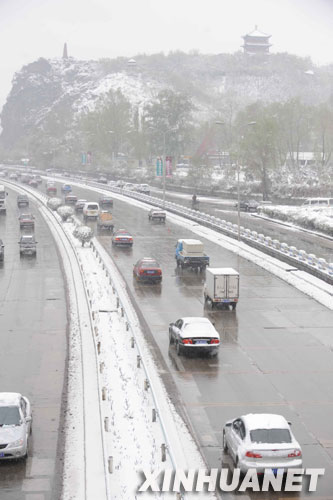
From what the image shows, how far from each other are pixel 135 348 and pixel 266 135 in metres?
87.4

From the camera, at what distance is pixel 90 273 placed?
49969 millimetres

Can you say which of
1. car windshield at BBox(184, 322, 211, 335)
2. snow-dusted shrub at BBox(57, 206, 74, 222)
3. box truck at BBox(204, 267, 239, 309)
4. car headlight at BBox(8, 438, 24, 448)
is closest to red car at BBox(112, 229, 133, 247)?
snow-dusted shrub at BBox(57, 206, 74, 222)

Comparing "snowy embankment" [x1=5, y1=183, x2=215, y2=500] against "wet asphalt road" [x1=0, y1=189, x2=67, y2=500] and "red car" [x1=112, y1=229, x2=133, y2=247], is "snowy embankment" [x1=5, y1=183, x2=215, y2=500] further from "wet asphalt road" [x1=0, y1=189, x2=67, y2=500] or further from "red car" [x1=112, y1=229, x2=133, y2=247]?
"red car" [x1=112, y1=229, x2=133, y2=247]

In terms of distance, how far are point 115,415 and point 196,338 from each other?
7.48 m

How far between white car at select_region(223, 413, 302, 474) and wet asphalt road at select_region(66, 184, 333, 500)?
0.69 m

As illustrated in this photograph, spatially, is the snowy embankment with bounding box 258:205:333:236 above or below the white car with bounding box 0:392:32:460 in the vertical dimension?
above

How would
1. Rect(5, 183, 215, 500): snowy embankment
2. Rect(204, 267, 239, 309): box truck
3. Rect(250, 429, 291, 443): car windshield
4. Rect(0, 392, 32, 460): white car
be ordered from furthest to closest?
Rect(204, 267, 239, 309): box truck < Rect(0, 392, 32, 460): white car < Rect(5, 183, 215, 500): snowy embankment < Rect(250, 429, 291, 443): car windshield

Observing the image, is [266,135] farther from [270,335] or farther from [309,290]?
[270,335]

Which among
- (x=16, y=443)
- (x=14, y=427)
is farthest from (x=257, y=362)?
(x=16, y=443)

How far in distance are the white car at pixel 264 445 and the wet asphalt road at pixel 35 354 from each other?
4509 mm

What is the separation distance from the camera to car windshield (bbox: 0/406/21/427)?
65.4ft

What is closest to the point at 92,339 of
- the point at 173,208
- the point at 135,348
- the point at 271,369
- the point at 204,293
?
the point at 135,348

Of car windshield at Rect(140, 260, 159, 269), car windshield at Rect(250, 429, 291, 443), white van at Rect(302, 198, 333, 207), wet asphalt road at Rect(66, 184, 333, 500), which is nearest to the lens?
car windshield at Rect(250, 429, 291, 443)

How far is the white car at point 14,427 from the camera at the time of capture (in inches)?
756
